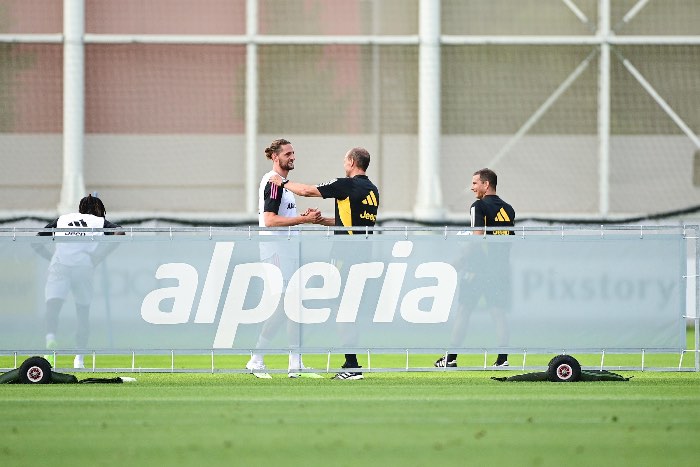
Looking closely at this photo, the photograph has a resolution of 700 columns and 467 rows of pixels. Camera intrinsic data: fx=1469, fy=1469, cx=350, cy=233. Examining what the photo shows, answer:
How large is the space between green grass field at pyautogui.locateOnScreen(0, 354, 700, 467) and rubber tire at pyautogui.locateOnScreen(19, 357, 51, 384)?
0.26 meters

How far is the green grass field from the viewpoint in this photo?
6457mm

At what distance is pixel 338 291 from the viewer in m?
10.9

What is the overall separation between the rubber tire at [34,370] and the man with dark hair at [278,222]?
1.53 metres

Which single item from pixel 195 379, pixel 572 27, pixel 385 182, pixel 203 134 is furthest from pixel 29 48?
pixel 195 379

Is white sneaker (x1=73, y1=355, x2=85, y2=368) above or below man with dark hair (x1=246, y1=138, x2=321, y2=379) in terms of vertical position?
below

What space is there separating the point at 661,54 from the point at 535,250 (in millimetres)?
13120

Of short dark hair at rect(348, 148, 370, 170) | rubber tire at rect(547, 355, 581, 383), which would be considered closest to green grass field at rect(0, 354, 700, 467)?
rubber tire at rect(547, 355, 581, 383)

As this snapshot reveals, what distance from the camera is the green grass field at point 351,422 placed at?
6.46 metres

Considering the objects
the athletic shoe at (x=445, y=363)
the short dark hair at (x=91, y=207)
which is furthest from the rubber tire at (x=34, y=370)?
the athletic shoe at (x=445, y=363)

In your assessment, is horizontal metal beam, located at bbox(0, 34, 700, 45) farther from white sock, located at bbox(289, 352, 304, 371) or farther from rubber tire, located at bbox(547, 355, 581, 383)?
rubber tire, located at bbox(547, 355, 581, 383)

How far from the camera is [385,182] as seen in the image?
76.4 ft

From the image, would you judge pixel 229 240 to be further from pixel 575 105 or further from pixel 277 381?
pixel 575 105

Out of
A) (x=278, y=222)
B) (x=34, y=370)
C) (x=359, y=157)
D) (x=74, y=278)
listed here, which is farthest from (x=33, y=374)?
(x=359, y=157)

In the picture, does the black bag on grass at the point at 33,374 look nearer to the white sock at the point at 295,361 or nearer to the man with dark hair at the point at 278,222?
the man with dark hair at the point at 278,222
